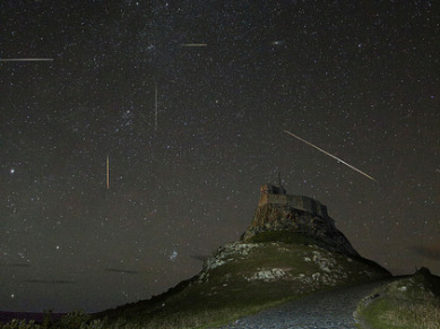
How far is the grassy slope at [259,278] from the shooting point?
155 feet

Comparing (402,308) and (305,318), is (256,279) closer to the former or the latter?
(402,308)

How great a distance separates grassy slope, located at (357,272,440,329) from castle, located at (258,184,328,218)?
2692 inches

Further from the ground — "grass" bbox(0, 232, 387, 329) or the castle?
the castle

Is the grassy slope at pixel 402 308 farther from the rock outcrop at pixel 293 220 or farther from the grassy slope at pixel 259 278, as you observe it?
the rock outcrop at pixel 293 220

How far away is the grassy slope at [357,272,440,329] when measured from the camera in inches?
771

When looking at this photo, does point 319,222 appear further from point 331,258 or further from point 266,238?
point 331,258

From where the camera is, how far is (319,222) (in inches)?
3915

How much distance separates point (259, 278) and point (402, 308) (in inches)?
1321

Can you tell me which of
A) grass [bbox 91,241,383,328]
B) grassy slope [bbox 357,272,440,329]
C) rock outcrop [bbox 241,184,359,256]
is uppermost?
rock outcrop [bbox 241,184,359,256]

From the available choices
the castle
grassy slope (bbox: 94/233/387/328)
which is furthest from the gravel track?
the castle

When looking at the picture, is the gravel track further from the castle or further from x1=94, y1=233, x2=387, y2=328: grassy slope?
the castle

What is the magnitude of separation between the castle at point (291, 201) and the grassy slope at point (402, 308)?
6839 cm

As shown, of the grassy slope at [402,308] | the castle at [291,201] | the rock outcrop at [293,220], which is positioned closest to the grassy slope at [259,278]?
the grassy slope at [402,308]

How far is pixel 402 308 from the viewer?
77.7 ft
